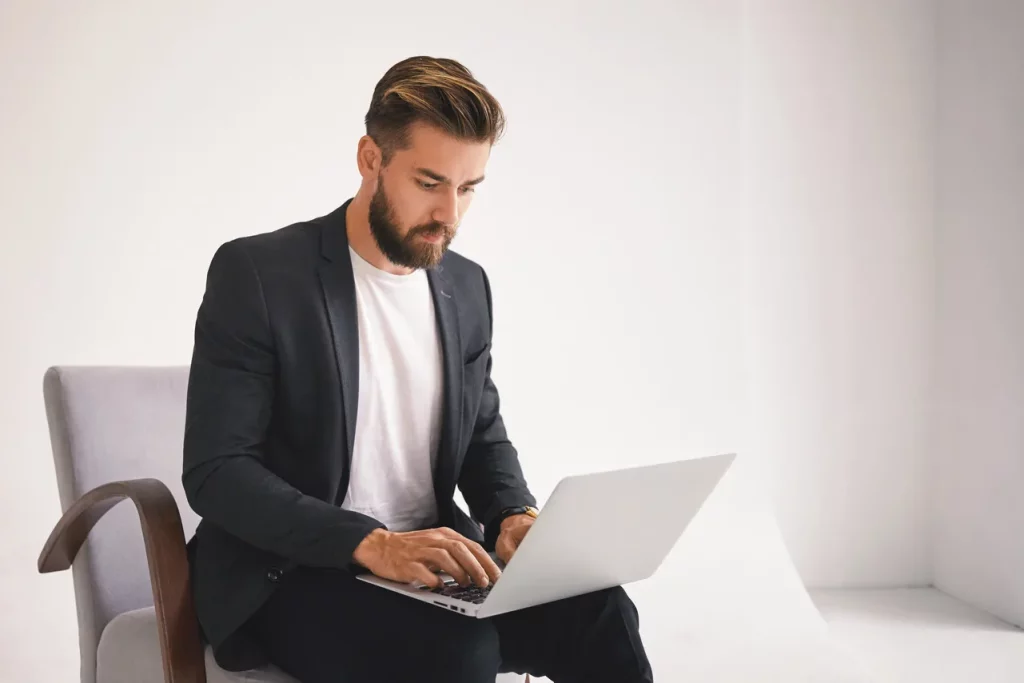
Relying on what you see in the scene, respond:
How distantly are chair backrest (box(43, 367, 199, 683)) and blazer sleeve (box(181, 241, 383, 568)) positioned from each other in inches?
12.7

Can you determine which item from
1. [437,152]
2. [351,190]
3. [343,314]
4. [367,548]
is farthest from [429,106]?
[351,190]

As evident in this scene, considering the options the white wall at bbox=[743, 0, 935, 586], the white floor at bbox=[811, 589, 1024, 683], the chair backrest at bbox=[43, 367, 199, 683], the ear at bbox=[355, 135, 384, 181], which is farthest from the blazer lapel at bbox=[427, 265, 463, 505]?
the white wall at bbox=[743, 0, 935, 586]

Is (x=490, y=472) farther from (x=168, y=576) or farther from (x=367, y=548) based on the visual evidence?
(x=168, y=576)

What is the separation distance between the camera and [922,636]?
363 cm

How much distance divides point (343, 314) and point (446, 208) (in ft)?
0.82

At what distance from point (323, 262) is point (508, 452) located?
1.64 ft

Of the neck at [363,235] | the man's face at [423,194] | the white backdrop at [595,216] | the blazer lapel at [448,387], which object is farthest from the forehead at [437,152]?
the white backdrop at [595,216]

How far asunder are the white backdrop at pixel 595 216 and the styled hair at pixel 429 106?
1524 millimetres

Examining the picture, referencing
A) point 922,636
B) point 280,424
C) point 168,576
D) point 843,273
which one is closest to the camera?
point 168,576

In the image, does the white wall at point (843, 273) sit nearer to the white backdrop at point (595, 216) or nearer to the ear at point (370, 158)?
the white backdrop at point (595, 216)

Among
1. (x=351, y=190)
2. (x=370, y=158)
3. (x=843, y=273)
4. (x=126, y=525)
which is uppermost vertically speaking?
(x=370, y=158)

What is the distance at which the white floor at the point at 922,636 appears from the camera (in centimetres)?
324

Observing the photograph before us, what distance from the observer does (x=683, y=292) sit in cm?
385

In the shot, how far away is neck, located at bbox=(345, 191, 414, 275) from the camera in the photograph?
74.7 inches
